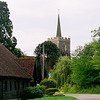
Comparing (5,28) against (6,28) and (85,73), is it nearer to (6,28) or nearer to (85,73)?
(6,28)

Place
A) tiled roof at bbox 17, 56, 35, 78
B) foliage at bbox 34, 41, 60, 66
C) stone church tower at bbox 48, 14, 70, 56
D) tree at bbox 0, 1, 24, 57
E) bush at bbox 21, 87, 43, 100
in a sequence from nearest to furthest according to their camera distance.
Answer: bush at bbox 21, 87, 43, 100
tiled roof at bbox 17, 56, 35, 78
tree at bbox 0, 1, 24, 57
foliage at bbox 34, 41, 60, 66
stone church tower at bbox 48, 14, 70, 56

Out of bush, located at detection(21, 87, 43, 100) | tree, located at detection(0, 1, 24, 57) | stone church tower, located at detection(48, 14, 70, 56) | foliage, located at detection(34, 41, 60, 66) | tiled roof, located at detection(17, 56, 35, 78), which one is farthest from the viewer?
stone church tower, located at detection(48, 14, 70, 56)

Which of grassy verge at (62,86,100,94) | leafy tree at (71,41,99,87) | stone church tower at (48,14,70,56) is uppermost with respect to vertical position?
stone church tower at (48,14,70,56)

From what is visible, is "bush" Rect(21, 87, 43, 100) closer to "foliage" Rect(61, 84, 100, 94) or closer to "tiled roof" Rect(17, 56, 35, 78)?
"tiled roof" Rect(17, 56, 35, 78)

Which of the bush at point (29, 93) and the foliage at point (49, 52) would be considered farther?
the foliage at point (49, 52)

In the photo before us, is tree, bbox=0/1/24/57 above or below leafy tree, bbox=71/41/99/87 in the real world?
above

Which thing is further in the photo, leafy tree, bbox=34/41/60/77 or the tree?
leafy tree, bbox=34/41/60/77

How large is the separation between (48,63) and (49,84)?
40.8m

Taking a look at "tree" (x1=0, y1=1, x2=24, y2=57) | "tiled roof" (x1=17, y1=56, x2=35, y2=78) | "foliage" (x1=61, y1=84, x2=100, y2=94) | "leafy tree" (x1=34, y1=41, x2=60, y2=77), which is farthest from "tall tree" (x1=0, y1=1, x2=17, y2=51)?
"leafy tree" (x1=34, y1=41, x2=60, y2=77)

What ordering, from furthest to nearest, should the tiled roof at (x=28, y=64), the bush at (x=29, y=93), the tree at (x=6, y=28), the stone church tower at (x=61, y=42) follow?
the stone church tower at (x=61, y=42)
the tree at (x=6, y=28)
the tiled roof at (x=28, y=64)
the bush at (x=29, y=93)

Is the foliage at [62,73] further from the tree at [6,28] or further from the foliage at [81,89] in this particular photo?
the tree at [6,28]

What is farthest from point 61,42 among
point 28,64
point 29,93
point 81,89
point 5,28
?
point 29,93

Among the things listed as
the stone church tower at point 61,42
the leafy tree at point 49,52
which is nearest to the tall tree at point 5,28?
the leafy tree at point 49,52

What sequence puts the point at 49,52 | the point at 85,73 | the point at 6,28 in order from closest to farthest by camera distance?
the point at 6,28 → the point at 85,73 → the point at 49,52
